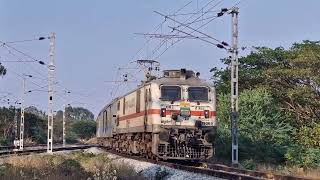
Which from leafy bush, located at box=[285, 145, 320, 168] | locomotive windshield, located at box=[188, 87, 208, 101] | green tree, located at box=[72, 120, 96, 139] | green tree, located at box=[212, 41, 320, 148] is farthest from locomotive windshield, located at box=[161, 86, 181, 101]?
green tree, located at box=[72, 120, 96, 139]

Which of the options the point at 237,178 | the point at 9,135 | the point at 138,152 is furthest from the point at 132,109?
the point at 9,135

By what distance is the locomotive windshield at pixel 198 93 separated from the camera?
23.5 m

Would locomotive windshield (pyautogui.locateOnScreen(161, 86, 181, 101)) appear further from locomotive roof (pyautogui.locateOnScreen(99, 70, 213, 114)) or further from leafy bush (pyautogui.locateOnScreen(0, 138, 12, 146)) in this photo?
leafy bush (pyautogui.locateOnScreen(0, 138, 12, 146))

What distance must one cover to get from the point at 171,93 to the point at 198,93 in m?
1.16

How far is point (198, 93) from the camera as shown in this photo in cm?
2367

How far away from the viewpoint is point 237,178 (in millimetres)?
16703

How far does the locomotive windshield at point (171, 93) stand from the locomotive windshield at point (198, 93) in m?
0.50

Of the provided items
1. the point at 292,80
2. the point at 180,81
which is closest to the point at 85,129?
the point at 292,80

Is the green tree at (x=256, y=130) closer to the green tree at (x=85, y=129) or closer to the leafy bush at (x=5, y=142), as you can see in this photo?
the leafy bush at (x=5, y=142)

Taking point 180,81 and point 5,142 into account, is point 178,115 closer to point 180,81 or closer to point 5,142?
point 180,81

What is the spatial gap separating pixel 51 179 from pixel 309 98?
28533 millimetres

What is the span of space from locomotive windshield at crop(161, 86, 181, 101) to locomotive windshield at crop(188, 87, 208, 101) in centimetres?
50

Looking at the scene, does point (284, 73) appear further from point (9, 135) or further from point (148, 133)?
point (9, 135)

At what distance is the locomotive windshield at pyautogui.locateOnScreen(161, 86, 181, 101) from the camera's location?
2328cm
